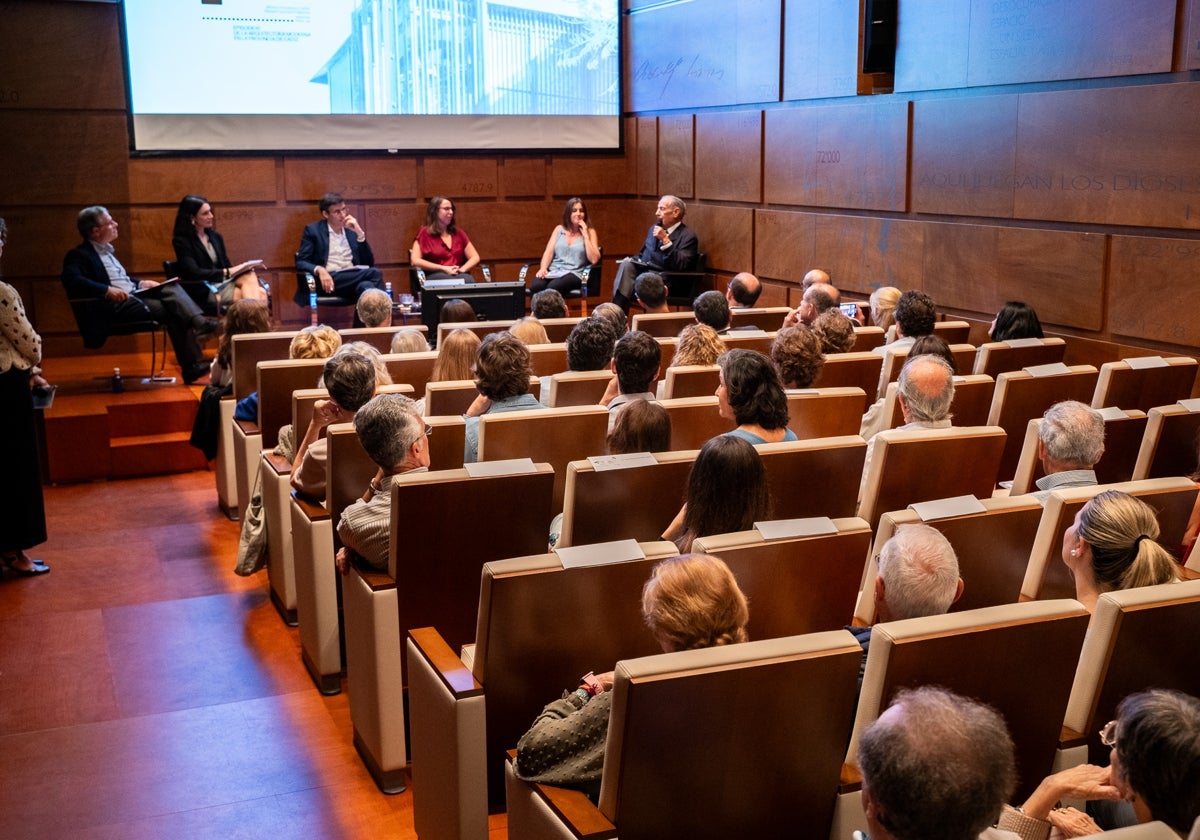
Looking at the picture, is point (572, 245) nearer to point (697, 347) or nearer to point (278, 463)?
point (697, 347)

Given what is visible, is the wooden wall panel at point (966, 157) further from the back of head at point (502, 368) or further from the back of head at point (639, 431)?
the back of head at point (639, 431)

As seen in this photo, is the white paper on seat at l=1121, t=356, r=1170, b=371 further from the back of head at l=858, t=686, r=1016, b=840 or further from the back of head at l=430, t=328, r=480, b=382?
the back of head at l=858, t=686, r=1016, b=840

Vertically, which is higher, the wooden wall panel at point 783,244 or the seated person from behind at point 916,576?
the wooden wall panel at point 783,244

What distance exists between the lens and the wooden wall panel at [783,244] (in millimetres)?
7809

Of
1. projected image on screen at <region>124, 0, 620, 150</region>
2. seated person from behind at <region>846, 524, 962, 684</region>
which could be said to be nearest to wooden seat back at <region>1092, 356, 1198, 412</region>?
seated person from behind at <region>846, 524, 962, 684</region>

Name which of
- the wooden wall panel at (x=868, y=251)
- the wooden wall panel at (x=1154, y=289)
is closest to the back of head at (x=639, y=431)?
the wooden wall panel at (x=1154, y=289)

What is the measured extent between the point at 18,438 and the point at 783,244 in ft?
17.0

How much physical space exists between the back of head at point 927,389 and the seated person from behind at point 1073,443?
1.59 ft

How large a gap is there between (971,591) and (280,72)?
25.1 ft

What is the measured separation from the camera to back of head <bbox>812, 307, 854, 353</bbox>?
4.88m

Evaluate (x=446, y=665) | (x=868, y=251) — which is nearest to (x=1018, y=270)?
(x=868, y=251)

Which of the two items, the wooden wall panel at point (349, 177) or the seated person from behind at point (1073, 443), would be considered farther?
the wooden wall panel at point (349, 177)

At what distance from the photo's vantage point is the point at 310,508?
11.7ft

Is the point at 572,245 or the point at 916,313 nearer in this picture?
the point at 916,313
